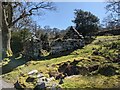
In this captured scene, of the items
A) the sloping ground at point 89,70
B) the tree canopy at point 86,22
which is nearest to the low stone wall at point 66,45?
the sloping ground at point 89,70

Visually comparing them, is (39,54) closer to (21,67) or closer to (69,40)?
(69,40)

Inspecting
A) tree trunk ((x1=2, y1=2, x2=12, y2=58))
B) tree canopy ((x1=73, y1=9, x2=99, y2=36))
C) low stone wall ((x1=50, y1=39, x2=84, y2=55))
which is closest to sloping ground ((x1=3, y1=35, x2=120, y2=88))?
low stone wall ((x1=50, y1=39, x2=84, y2=55))

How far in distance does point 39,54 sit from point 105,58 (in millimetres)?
3235

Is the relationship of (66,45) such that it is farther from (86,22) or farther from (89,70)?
(89,70)

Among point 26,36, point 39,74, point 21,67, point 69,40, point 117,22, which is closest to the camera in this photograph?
point 39,74

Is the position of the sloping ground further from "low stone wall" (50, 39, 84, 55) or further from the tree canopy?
the tree canopy

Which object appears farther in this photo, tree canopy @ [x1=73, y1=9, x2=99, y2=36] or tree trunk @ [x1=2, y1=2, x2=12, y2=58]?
tree canopy @ [x1=73, y1=9, x2=99, y2=36]

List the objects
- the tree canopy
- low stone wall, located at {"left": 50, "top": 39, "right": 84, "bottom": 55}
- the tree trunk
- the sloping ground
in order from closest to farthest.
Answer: the sloping ground < low stone wall, located at {"left": 50, "top": 39, "right": 84, "bottom": 55} < the tree trunk < the tree canopy

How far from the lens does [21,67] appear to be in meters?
7.57

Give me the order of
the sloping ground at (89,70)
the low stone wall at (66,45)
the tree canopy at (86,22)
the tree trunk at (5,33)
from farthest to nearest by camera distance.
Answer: the tree canopy at (86,22) → the tree trunk at (5,33) → the low stone wall at (66,45) → the sloping ground at (89,70)

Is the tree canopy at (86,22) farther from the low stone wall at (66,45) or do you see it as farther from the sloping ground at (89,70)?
the sloping ground at (89,70)

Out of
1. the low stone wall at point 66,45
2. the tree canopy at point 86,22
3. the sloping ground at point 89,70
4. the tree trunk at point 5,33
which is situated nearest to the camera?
the sloping ground at point 89,70

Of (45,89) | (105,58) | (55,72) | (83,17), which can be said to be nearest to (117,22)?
(83,17)

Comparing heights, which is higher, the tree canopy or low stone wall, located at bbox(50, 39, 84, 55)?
the tree canopy
